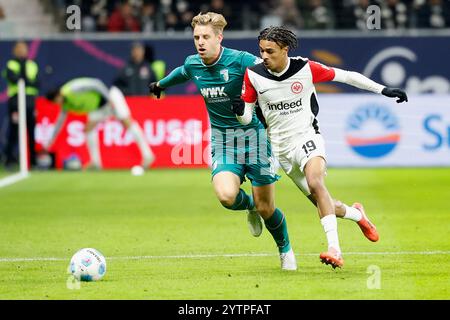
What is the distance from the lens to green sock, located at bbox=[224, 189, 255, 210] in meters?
10.2

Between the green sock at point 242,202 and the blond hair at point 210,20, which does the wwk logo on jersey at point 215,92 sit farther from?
the green sock at point 242,202

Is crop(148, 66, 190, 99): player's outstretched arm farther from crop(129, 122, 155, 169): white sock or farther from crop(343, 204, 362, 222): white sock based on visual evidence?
crop(129, 122, 155, 169): white sock

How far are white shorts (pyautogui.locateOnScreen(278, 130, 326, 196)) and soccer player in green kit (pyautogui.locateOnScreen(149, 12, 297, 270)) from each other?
27 centimetres

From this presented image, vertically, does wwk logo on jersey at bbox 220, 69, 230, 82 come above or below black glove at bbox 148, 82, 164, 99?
above

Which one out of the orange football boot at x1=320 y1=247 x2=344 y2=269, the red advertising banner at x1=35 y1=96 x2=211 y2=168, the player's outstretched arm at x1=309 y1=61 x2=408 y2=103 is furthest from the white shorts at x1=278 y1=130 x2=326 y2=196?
the red advertising banner at x1=35 y1=96 x2=211 y2=168

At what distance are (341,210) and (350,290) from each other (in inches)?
59.0

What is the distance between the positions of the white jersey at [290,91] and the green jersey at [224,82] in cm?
41

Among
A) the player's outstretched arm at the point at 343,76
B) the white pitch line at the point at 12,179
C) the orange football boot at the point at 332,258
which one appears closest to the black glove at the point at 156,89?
the player's outstretched arm at the point at 343,76

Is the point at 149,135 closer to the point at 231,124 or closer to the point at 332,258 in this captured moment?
the point at 231,124

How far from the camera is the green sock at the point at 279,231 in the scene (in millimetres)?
9859

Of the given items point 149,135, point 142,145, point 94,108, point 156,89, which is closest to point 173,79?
point 156,89

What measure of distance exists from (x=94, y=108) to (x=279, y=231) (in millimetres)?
12002

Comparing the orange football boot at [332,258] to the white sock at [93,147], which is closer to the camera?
the orange football boot at [332,258]

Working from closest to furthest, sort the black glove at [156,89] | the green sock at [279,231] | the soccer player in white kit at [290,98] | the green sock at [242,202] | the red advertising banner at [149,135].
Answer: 1. the soccer player in white kit at [290,98]
2. the green sock at [279,231]
3. the green sock at [242,202]
4. the black glove at [156,89]
5. the red advertising banner at [149,135]
